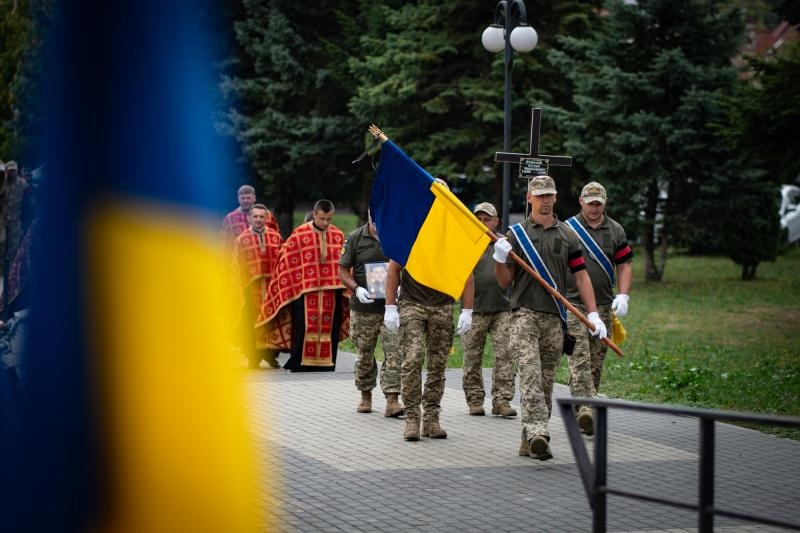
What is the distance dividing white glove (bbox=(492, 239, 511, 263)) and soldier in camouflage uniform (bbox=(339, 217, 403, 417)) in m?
2.48

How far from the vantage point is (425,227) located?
10117 millimetres

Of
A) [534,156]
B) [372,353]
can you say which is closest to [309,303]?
[534,156]

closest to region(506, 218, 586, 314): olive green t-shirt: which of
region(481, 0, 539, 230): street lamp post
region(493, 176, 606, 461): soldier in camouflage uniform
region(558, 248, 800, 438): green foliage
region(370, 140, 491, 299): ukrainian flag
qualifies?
region(493, 176, 606, 461): soldier in camouflage uniform

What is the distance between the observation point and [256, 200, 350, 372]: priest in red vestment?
15789mm

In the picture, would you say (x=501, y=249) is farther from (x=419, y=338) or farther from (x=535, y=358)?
(x=419, y=338)

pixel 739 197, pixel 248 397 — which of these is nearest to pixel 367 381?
pixel 248 397

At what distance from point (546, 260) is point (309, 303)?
6590mm

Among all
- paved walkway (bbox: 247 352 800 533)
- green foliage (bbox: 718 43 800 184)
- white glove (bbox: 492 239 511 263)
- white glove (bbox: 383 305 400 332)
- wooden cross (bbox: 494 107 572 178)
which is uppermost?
green foliage (bbox: 718 43 800 184)

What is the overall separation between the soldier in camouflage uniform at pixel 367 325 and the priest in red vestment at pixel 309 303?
10.1ft

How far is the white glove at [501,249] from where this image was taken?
9.40 meters

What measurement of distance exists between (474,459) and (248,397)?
726cm

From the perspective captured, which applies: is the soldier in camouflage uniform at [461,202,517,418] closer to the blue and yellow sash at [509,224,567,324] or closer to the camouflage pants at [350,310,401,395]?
the camouflage pants at [350,310,401,395]

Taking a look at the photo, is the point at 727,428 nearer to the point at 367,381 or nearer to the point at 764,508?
the point at 764,508

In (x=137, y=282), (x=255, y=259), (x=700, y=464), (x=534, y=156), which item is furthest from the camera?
→ (x=255, y=259)
